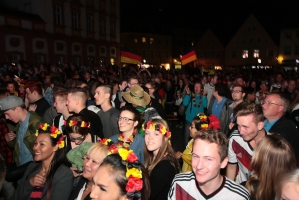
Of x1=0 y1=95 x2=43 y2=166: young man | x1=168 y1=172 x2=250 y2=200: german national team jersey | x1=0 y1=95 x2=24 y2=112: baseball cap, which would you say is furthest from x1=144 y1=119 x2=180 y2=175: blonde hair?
x1=0 y1=95 x2=24 y2=112: baseball cap

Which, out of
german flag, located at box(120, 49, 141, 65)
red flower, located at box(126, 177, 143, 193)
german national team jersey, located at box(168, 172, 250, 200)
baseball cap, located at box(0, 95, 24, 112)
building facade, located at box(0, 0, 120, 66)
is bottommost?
german national team jersey, located at box(168, 172, 250, 200)

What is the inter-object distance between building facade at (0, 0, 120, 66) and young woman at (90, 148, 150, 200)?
21159 mm

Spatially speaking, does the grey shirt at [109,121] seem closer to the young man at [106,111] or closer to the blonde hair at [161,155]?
the young man at [106,111]

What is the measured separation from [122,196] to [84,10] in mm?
28940

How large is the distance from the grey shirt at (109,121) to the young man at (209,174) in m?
2.82

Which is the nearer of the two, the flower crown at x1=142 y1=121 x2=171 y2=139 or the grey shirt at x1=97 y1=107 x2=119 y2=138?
the flower crown at x1=142 y1=121 x2=171 y2=139

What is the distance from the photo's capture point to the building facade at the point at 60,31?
2150 centimetres

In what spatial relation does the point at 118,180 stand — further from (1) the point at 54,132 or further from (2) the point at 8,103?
(2) the point at 8,103

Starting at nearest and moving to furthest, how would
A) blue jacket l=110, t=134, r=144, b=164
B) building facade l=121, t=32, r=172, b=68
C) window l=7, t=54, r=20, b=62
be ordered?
blue jacket l=110, t=134, r=144, b=164, window l=7, t=54, r=20, b=62, building facade l=121, t=32, r=172, b=68

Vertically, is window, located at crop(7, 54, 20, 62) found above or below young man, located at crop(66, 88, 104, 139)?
above

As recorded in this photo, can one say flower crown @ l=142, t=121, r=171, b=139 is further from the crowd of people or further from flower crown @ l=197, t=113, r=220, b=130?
flower crown @ l=197, t=113, r=220, b=130

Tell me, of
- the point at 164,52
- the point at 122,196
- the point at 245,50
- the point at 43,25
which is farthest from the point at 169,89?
the point at 164,52

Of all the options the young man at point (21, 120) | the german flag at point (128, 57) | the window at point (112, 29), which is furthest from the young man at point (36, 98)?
the window at point (112, 29)

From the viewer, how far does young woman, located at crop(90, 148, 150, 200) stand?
7.65ft
